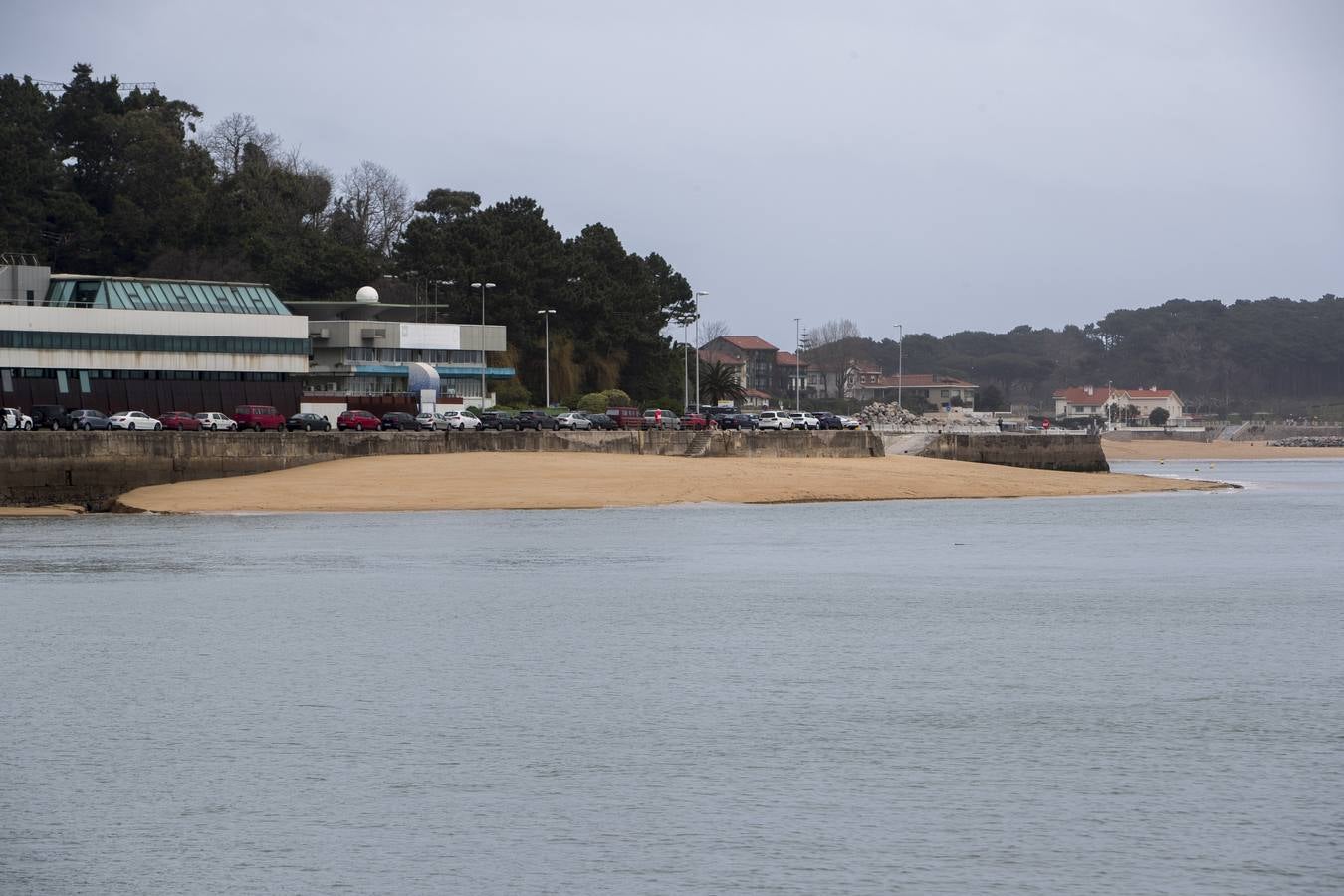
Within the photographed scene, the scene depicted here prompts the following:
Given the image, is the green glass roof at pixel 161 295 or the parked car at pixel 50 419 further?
the green glass roof at pixel 161 295

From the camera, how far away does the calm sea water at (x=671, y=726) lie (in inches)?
656

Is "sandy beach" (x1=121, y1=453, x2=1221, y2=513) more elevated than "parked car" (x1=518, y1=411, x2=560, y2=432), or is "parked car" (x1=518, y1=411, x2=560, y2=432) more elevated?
"parked car" (x1=518, y1=411, x2=560, y2=432)

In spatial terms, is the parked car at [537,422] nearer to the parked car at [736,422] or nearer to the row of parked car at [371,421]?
the row of parked car at [371,421]

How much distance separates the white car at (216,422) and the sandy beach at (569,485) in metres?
8.82

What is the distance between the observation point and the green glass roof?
295 feet

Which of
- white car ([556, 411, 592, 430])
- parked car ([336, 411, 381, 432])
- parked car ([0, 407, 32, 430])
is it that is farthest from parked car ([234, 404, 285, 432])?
white car ([556, 411, 592, 430])

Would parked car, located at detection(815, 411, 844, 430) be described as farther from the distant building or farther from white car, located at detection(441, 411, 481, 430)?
white car, located at detection(441, 411, 481, 430)

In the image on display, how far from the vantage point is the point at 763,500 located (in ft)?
228

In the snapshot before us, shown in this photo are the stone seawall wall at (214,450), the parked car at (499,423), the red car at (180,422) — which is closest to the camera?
the stone seawall wall at (214,450)

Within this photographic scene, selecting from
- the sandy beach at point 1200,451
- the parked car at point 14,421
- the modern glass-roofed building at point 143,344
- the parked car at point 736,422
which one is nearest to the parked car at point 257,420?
Result: the modern glass-roofed building at point 143,344

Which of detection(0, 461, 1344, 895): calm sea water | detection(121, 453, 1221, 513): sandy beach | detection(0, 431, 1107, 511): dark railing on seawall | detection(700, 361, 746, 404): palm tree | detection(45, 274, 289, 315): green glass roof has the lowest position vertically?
detection(0, 461, 1344, 895): calm sea water

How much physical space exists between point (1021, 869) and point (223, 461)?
194 ft

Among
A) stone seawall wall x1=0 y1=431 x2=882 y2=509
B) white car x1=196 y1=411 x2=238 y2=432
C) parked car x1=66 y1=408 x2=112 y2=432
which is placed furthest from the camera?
white car x1=196 y1=411 x2=238 y2=432

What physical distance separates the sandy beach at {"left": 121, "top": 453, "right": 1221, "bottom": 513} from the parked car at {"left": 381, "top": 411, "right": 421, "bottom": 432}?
8123 mm
